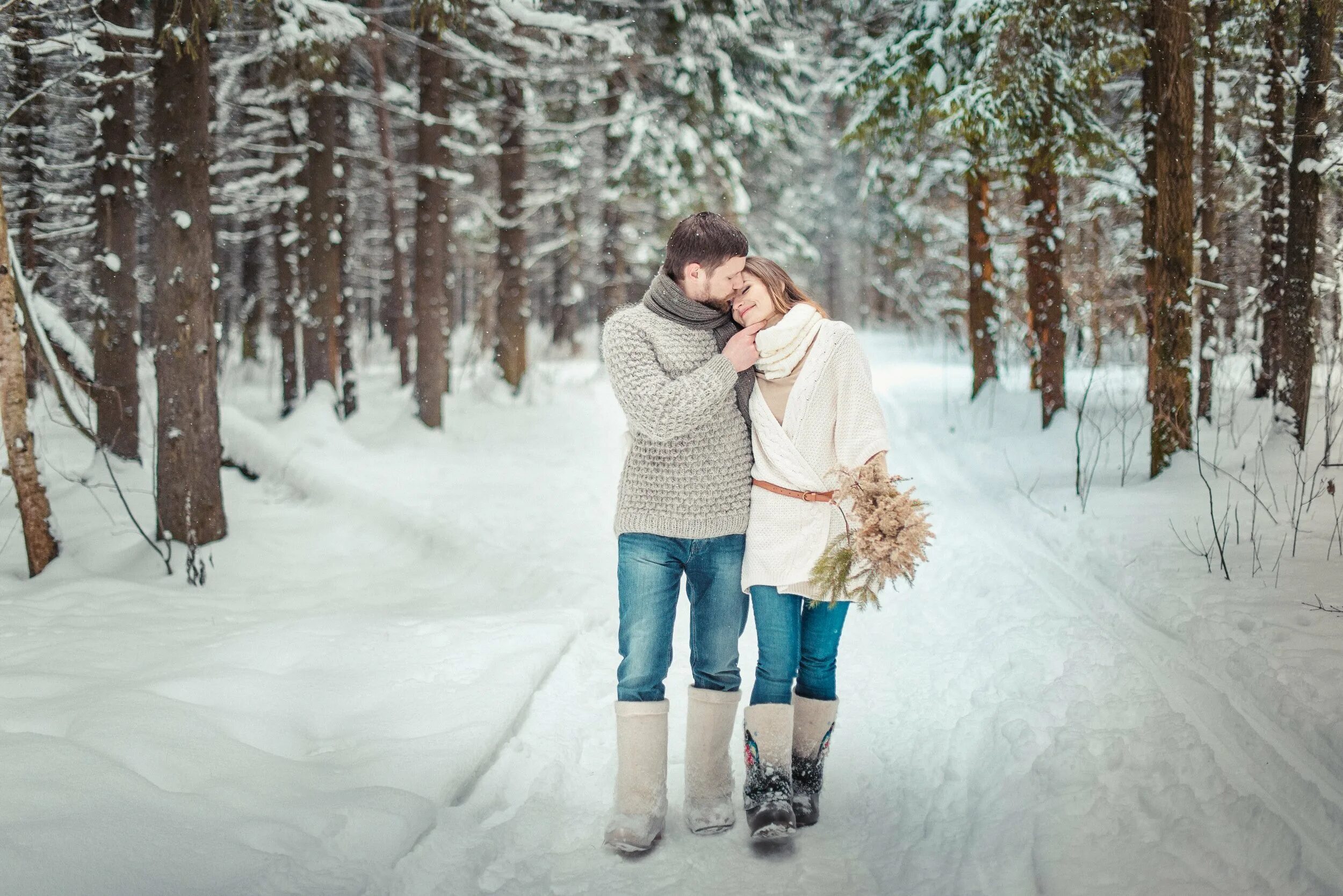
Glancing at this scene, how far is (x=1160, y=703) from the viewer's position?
374 centimetres

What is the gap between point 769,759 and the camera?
3146 millimetres

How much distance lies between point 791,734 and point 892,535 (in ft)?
2.83

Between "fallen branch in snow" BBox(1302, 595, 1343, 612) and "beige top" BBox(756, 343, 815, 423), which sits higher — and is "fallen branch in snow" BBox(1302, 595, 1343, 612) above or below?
below

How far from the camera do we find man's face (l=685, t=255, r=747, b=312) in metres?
3.07

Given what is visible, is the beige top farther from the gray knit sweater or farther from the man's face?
the man's face

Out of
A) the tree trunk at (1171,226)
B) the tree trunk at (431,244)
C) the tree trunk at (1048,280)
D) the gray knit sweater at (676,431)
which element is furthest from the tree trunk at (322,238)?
the gray knit sweater at (676,431)

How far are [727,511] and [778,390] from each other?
1.57 feet

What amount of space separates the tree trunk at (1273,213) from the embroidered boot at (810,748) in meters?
6.77

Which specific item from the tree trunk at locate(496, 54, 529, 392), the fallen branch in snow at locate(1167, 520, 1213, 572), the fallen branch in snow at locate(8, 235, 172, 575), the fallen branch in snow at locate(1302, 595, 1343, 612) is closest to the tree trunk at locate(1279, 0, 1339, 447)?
the fallen branch in snow at locate(1167, 520, 1213, 572)

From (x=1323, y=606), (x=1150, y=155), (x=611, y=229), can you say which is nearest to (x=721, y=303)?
(x=1323, y=606)

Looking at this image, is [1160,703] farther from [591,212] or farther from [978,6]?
[591,212]

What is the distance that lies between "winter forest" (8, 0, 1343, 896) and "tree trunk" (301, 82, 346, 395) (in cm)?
8

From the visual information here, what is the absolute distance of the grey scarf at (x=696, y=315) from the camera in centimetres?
309

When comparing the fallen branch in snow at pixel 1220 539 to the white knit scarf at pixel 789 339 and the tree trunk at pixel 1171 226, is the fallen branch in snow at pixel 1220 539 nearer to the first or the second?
the tree trunk at pixel 1171 226
